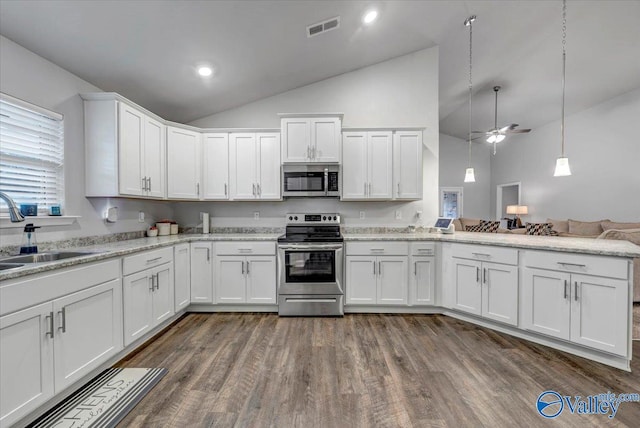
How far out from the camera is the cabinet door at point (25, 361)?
1.42 m

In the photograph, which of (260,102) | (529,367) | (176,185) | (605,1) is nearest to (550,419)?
(529,367)

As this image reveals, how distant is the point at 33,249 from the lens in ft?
6.81

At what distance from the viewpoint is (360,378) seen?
6.70 feet

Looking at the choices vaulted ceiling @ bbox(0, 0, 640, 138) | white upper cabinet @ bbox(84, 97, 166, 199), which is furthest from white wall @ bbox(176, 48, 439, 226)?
white upper cabinet @ bbox(84, 97, 166, 199)

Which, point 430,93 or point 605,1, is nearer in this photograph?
point 605,1

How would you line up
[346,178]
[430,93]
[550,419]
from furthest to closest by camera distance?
[430,93]
[346,178]
[550,419]

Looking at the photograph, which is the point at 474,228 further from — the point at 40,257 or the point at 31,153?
the point at 31,153

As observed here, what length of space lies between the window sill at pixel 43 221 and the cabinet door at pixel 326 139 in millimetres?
2593

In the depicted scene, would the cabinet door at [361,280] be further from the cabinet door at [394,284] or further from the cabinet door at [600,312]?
the cabinet door at [600,312]

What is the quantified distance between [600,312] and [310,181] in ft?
10.1

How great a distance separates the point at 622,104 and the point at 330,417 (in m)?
8.21

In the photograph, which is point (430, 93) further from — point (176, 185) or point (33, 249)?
point (33, 249)

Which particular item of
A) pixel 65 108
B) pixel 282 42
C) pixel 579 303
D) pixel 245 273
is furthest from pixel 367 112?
pixel 65 108

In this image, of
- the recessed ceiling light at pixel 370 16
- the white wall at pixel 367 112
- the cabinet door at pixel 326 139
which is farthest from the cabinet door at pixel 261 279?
the recessed ceiling light at pixel 370 16
